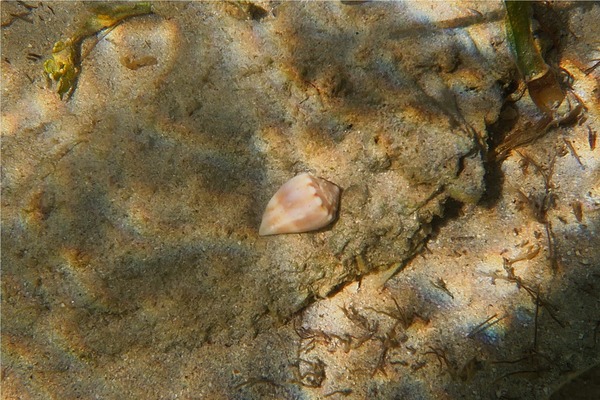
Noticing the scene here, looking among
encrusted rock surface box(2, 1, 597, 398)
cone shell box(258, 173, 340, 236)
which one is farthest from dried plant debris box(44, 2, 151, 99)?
cone shell box(258, 173, 340, 236)

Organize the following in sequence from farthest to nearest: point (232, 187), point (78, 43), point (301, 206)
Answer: point (78, 43) < point (232, 187) < point (301, 206)

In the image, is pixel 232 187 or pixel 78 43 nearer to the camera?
pixel 232 187

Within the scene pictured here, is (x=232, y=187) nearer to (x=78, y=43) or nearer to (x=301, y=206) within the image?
(x=301, y=206)

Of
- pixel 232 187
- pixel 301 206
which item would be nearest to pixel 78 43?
pixel 232 187

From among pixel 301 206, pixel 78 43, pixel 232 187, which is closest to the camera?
pixel 301 206

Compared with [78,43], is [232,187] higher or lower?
lower

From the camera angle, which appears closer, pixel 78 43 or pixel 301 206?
pixel 301 206

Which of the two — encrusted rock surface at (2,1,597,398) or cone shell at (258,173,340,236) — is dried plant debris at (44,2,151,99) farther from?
cone shell at (258,173,340,236)

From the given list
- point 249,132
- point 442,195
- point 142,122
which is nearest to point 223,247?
point 249,132
